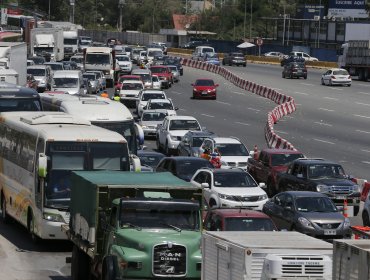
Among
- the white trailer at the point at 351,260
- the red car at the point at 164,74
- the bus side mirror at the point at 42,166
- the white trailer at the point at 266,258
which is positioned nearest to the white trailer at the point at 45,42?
the red car at the point at 164,74

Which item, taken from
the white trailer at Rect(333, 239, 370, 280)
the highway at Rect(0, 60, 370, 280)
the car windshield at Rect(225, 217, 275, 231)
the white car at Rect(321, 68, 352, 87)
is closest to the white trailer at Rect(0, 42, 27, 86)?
the highway at Rect(0, 60, 370, 280)

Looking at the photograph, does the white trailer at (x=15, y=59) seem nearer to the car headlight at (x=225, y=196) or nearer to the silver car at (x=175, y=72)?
the car headlight at (x=225, y=196)

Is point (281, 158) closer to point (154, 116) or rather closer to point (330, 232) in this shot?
point (330, 232)

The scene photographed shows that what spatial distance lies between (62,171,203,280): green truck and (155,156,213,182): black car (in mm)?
12837

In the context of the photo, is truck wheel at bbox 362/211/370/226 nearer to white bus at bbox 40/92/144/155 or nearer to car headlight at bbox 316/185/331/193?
car headlight at bbox 316/185/331/193

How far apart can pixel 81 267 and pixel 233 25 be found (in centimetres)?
17628

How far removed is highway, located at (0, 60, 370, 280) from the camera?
24766mm

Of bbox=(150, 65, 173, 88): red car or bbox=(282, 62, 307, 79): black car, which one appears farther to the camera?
bbox=(282, 62, 307, 79): black car

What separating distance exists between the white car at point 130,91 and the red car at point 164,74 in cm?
1392

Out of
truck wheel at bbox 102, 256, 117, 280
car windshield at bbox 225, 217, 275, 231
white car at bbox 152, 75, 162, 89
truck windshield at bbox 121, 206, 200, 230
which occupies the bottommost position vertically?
white car at bbox 152, 75, 162, 89

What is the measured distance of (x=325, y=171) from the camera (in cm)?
3375

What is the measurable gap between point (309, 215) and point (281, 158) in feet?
33.0

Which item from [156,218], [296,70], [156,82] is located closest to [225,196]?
[156,218]

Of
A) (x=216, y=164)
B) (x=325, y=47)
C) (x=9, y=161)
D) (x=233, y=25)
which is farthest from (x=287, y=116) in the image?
(x=233, y=25)
